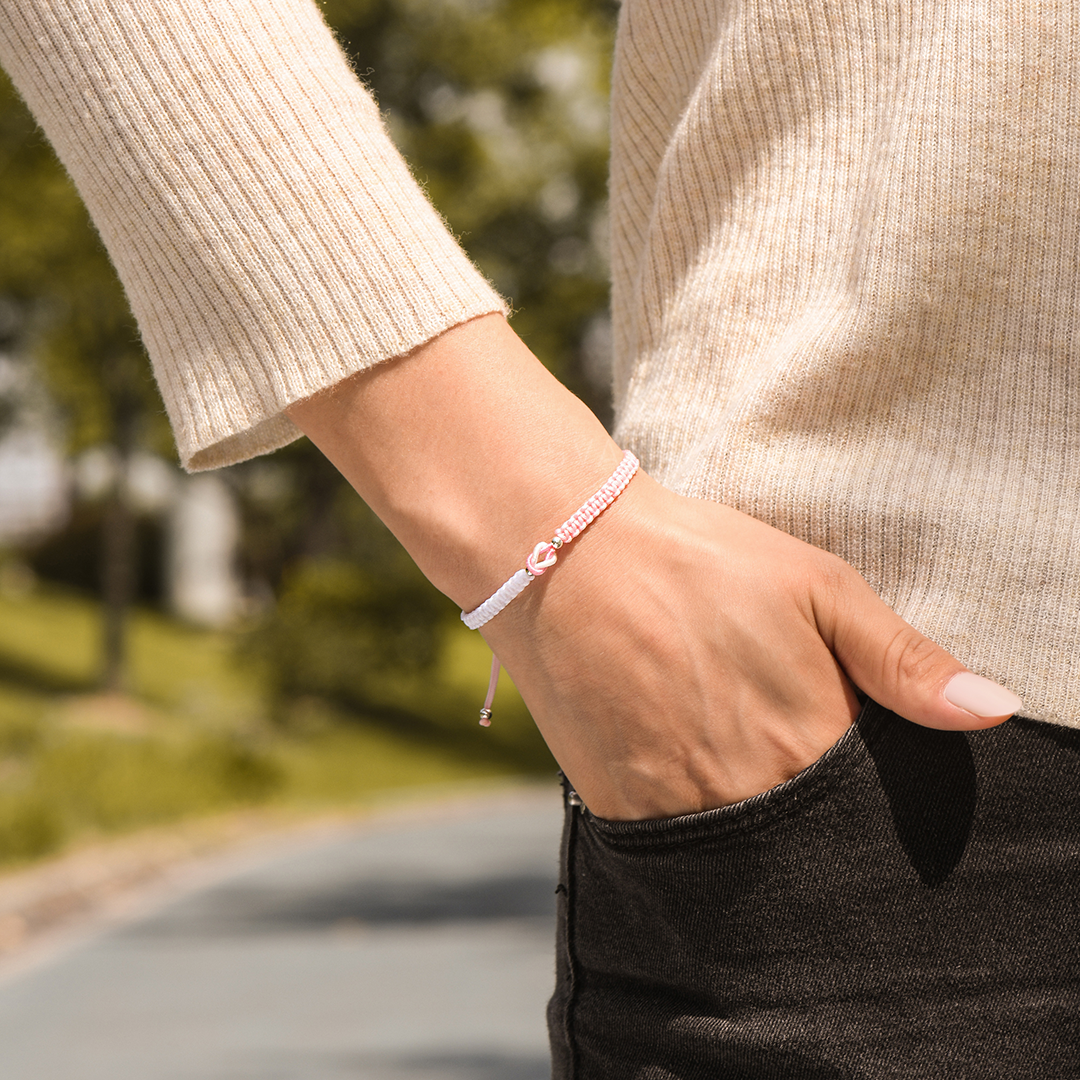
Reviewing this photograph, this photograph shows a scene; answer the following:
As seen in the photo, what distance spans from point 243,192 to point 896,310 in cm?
53

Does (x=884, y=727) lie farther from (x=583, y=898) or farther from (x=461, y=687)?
(x=461, y=687)

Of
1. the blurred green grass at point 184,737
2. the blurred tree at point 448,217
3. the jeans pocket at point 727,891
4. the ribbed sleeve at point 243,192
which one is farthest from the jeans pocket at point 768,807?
the blurred tree at point 448,217

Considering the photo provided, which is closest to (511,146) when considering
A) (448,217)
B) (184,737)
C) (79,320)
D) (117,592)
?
(448,217)

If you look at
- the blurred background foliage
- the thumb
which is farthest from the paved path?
the thumb

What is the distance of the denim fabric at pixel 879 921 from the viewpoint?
103cm

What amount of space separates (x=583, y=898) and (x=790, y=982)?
18 cm

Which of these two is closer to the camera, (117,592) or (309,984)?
(309,984)

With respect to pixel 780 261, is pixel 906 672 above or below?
below

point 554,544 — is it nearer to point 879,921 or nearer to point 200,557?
point 879,921

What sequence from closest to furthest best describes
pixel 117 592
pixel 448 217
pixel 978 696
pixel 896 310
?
pixel 978 696, pixel 896 310, pixel 448 217, pixel 117 592

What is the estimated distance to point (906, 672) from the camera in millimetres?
1041

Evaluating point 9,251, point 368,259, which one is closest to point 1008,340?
point 368,259

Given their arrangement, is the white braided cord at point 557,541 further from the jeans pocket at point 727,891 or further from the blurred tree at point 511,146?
the blurred tree at point 511,146

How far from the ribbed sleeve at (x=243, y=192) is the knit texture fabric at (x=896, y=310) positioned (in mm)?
233
